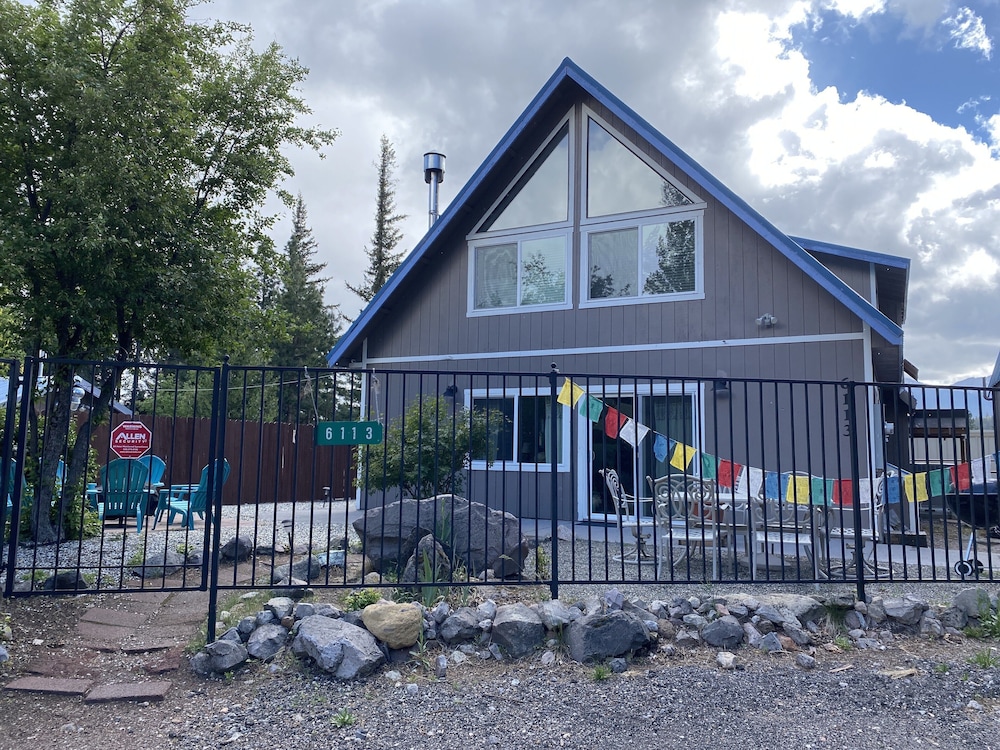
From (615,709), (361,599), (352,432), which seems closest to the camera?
(615,709)

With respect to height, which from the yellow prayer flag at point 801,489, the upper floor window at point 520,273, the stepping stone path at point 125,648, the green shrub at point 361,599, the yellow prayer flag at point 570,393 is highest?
the upper floor window at point 520,273

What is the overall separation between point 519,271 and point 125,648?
27.1 ft

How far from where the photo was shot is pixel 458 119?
15719mm

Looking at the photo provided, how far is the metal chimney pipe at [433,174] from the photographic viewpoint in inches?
586

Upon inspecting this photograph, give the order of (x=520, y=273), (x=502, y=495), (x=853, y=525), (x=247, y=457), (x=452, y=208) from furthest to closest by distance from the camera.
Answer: (x=247, y=457), (x=520, y=273), (x=452, y=208), (x=853, y=525), (x=502, y=495)

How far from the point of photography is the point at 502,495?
657 centimetres

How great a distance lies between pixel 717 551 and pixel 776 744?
219 centimetres

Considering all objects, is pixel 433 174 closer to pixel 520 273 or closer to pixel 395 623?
pixel 520 273

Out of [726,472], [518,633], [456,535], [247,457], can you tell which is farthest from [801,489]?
[247,457]

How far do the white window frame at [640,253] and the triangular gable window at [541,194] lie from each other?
0.69 meters

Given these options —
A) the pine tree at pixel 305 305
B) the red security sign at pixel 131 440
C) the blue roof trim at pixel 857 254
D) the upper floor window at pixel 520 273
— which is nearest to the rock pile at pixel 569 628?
the red security sign at pixel 131 440

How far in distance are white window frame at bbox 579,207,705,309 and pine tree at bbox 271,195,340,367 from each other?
61.6 ft

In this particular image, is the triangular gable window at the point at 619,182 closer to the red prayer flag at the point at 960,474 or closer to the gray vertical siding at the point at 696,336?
the gray vertical siding at the point at 696,336

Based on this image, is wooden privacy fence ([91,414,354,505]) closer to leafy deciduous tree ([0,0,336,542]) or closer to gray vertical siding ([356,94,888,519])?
gray vertical siding ([356,94,888,519])
